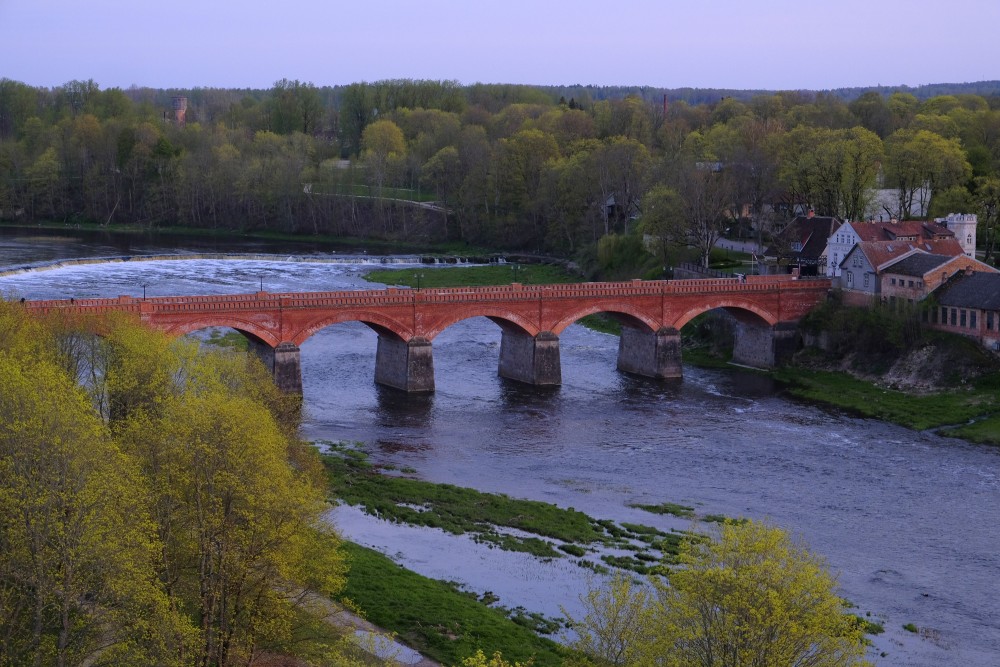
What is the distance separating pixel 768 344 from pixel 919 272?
12.0 meters

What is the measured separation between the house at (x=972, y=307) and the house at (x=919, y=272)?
733 millimetres

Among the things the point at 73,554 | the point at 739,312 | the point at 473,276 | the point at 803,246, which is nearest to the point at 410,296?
the point at 739,312

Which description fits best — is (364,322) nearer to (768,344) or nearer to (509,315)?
(509,315)

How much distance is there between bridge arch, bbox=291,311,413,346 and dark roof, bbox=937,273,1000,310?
113ft

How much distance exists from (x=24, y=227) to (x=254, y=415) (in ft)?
482

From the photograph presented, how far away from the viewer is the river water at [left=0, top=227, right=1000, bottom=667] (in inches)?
1861

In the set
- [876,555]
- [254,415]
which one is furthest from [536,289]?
[254,415]

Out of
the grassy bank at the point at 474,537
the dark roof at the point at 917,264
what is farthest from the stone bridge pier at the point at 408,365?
the dark roof at the point at 917,264

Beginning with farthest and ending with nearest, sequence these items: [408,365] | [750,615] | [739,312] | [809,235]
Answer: [809,235] < [739,312] < [408,365] < [750,615]

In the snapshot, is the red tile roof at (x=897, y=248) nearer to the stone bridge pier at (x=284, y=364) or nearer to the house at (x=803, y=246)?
the house at (x=803, y=246)

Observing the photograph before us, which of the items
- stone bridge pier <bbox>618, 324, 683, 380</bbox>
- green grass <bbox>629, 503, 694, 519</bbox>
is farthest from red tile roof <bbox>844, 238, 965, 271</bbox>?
green grass <bbox>629, 503, 694, 519</bbox>

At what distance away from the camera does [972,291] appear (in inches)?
3204

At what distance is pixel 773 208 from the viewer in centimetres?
11869

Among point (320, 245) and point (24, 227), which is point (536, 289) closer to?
point (320, 245)
